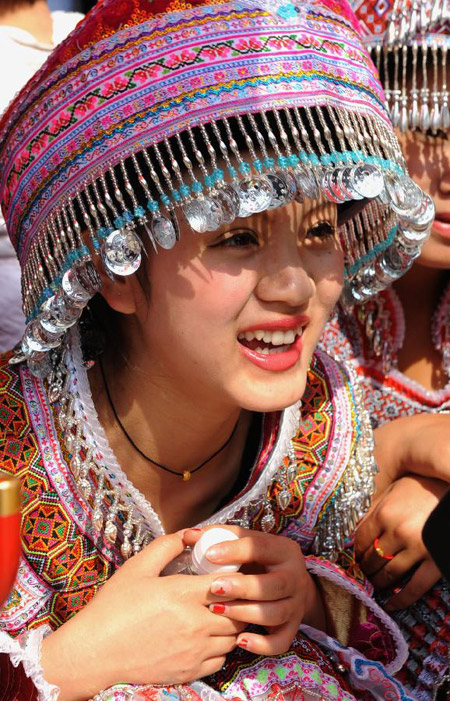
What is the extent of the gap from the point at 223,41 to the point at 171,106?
13 cm

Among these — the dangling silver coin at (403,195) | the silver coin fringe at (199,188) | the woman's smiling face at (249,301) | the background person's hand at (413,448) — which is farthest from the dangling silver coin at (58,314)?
the background person's hand at (413,448)

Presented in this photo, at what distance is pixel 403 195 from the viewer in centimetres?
159

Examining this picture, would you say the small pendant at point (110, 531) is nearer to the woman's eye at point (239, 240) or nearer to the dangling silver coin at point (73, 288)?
the dangling silver coin at point (73, 288)

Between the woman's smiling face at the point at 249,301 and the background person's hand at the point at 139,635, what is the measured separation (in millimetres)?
318

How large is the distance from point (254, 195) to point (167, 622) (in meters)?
0.68

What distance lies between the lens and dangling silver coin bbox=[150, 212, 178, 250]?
57.3 inches

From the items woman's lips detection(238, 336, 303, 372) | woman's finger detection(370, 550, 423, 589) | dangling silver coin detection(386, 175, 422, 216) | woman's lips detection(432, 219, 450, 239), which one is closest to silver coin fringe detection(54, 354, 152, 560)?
woman's lips detection(238, 336, 303, 372)

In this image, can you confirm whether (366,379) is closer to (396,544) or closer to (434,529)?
(396,544)

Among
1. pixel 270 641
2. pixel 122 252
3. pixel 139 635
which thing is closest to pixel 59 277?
pixel 122 252

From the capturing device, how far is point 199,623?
5.04 ft

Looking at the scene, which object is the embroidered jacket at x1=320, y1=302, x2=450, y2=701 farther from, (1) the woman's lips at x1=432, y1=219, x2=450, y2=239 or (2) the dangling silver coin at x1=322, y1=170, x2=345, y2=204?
(2) the dangling silver coin at x1=322, y1=170, x2=345, y2=204

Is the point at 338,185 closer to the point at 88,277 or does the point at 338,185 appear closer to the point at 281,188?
the point at 281,188

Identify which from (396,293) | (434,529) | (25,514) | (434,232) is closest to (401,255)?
(434,232)

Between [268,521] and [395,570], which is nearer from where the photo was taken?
[268,521]
